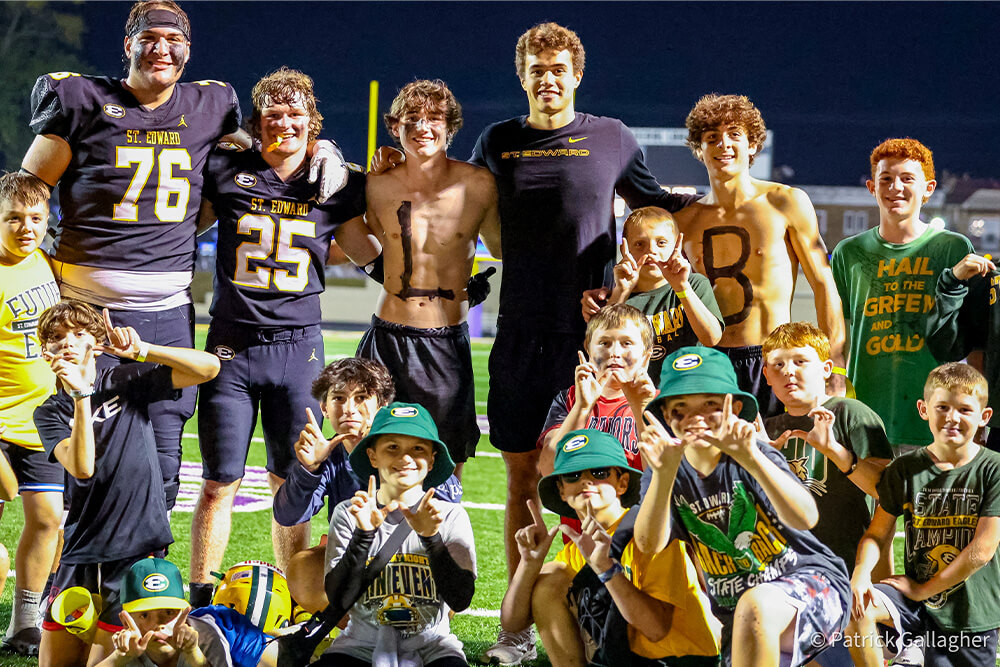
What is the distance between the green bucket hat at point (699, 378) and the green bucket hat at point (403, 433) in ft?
2.40

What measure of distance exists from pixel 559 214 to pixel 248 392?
5.15 feet

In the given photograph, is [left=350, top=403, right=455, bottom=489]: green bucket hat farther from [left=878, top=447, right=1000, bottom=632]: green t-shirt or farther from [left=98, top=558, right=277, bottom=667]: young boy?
[left=878, top=447, right=1000, bottom=632]: green t-shirt

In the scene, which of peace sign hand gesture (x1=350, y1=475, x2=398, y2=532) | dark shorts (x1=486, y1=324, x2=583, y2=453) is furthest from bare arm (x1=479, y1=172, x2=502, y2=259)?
peace sign hand gesture (x1=350, y1=475, x2=398, y2=532)

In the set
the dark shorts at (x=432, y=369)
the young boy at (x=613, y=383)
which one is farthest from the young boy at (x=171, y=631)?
the dark shorts at (x=432, y=369)

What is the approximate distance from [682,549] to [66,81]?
125 inches

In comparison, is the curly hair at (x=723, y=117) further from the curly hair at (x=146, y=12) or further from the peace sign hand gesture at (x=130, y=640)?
the peace sign hand gesture at (x=130, y=640)

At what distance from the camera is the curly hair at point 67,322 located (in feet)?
12.0

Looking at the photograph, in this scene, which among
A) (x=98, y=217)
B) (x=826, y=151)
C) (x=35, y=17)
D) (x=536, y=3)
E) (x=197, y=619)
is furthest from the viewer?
(x=826, y=151)

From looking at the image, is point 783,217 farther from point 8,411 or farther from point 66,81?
point 8,411

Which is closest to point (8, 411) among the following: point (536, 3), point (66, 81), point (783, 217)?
point (66, 81)

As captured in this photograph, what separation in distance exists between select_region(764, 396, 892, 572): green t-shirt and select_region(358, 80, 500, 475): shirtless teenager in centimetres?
148

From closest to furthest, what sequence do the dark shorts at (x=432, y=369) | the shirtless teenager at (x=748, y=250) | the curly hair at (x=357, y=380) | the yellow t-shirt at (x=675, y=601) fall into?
the yellow t-shirt at (x=675, y=601) < the curly hair at (x=357, y=380) < the shirtless teenager at (x=748, y=250) < the dark shorts at (x=432, y=369)

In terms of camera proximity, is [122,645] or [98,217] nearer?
[122,645]

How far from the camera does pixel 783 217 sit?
442 cm
